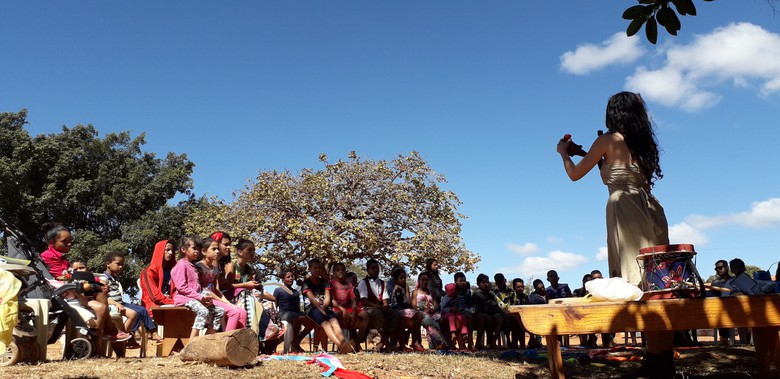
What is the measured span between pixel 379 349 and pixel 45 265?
196 inches

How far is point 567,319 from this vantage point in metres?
3.91

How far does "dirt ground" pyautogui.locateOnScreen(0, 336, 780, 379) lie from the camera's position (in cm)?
538

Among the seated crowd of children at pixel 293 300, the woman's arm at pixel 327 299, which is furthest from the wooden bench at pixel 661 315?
the woman's arm at pixel 327 299

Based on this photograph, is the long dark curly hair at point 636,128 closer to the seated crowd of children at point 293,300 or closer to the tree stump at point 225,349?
the tree stump at point 225,349

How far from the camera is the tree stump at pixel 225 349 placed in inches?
220

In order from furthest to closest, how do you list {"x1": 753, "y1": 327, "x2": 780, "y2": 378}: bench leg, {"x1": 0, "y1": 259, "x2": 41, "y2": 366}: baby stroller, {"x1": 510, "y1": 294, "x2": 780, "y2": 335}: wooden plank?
{"x1": 0, "y1": 259, "x2": 41, "y2": 366}: baby stroller → {"x1": 753, "y1": 327, "x2": 780, "y2": 378}: bench leg → {"x1": 510, "y1": 294, "x2": 780, "y2": 335}: wooden plank

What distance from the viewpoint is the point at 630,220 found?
4527 millimetres

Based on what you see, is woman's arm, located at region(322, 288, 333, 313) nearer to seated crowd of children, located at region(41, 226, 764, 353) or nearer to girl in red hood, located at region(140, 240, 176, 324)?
seated crowd of children, located at region(41, 226, 764, 353)

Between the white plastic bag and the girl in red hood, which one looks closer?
the white plastic bag

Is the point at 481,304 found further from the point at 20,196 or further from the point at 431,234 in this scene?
the point at 20,196

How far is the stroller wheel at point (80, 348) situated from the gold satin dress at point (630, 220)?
216 inches

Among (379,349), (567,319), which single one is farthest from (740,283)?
(567,319)

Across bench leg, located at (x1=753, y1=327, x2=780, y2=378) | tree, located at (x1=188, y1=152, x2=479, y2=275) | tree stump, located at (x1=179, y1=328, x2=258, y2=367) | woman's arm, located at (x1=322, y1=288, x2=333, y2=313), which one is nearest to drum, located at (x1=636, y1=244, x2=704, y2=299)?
bench leg, located at (x1=753, y1=327, x2=780, y2=378)

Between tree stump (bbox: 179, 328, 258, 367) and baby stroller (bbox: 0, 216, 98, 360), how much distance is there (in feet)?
5.01
